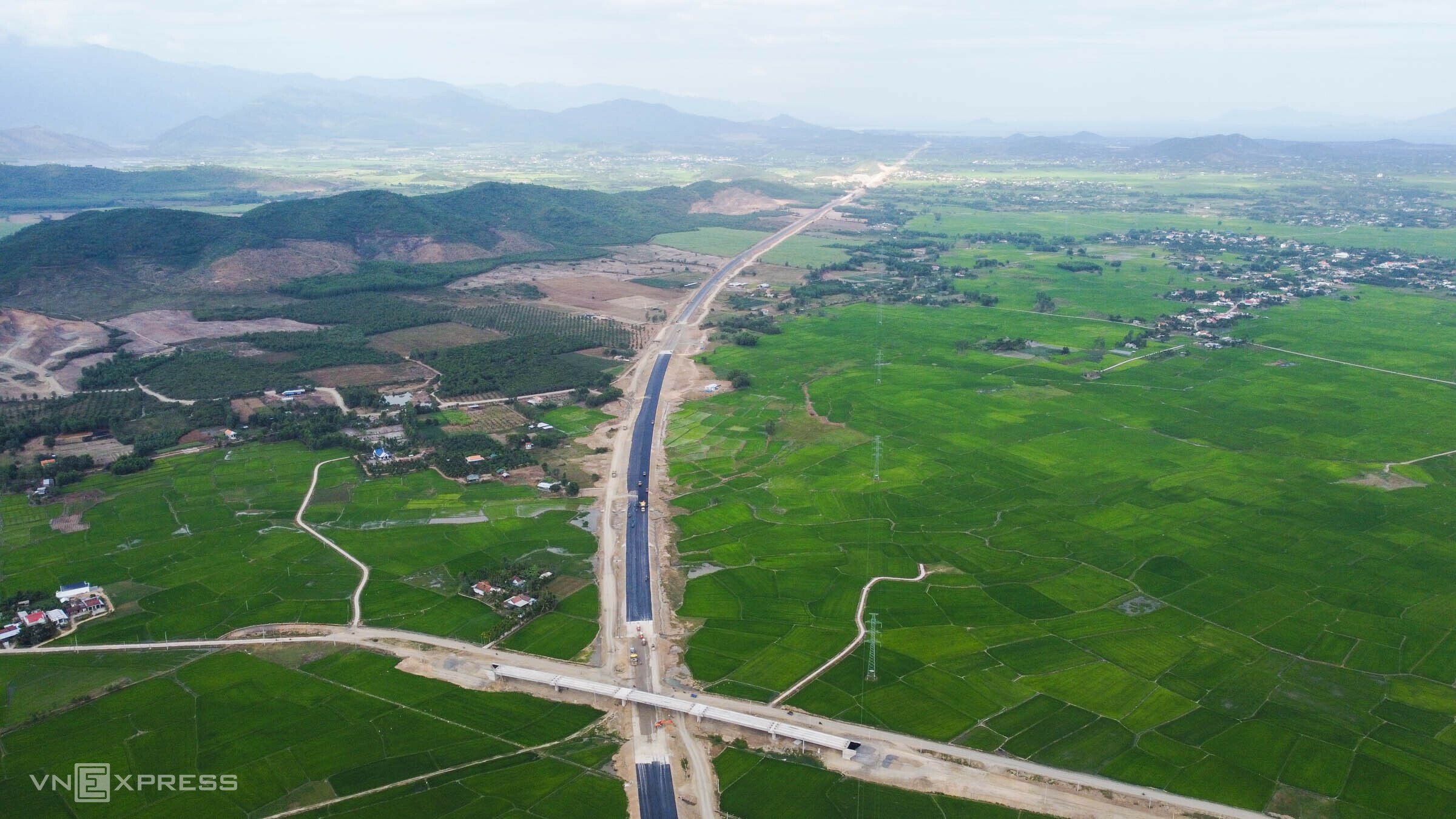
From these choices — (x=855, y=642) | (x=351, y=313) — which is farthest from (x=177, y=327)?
(x=855, y=642)

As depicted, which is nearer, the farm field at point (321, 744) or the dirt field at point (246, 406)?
the farm field at point (321, 744)

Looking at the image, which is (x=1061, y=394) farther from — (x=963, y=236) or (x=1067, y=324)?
(x=963, y=236)

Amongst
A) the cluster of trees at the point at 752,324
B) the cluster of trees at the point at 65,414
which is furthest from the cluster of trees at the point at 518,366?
the cluster of trees at the point at 65,414

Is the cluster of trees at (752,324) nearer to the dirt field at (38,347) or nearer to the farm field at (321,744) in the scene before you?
the dirt field at (38,347)

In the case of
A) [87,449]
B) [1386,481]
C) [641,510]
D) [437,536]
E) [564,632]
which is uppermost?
[1386,481]

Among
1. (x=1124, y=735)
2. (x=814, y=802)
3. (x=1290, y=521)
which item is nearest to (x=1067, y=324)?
(x=1290, y=521)

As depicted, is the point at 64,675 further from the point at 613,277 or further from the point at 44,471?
the point at 613,277
